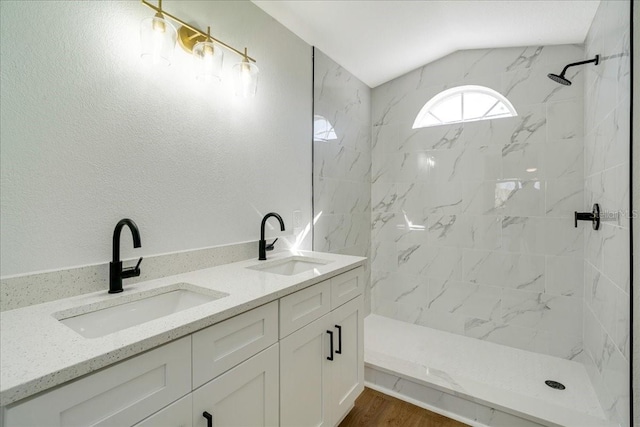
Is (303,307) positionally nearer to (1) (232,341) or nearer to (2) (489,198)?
(1) (232,341)

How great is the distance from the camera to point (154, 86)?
128 cm

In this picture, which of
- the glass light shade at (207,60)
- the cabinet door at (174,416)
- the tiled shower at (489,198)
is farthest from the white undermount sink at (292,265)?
the glass light shade at (207,60)

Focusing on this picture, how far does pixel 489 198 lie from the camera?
8.09ft

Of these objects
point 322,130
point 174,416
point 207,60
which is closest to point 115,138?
point 207,60

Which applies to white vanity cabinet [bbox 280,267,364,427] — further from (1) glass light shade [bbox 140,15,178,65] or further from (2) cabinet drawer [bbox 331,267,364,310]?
(1) glass light shade [bbox 140,15,178,65]

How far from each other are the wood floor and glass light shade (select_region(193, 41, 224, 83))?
2.00m

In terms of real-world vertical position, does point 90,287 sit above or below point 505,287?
above

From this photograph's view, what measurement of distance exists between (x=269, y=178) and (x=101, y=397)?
4.43ft

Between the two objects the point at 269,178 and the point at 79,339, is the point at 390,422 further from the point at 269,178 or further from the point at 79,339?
the point at 79,339

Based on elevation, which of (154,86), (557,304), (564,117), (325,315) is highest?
(564,117)

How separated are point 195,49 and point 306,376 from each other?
59.9 inches

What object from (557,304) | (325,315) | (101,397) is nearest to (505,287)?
(557,304)

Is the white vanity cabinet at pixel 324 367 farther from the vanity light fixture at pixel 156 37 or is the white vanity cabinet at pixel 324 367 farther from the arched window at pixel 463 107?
the arched window at pixel 463 107

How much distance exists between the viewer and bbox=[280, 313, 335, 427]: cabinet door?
118 centimetres
